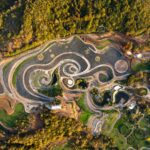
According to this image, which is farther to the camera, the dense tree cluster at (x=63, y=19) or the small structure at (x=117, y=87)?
the small structure at (x=117, y=87)

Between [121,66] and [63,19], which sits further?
[121,66]

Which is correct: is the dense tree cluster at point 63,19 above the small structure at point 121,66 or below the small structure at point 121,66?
above

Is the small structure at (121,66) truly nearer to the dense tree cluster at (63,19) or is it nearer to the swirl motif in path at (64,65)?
the swirl motif in path at (64,65)

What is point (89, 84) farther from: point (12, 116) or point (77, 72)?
point (12, 116)

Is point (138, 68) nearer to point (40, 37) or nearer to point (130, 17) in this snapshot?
point (130, 17)

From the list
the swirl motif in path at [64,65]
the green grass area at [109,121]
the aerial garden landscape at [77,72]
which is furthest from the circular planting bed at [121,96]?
the swirl motif in path at [64,65]

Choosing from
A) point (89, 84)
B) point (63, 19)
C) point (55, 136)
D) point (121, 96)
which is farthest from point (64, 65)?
point (55, 136)

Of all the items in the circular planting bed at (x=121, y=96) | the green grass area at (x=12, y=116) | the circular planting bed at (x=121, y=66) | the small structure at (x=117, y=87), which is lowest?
the green grass area at (x=12, y=116)
